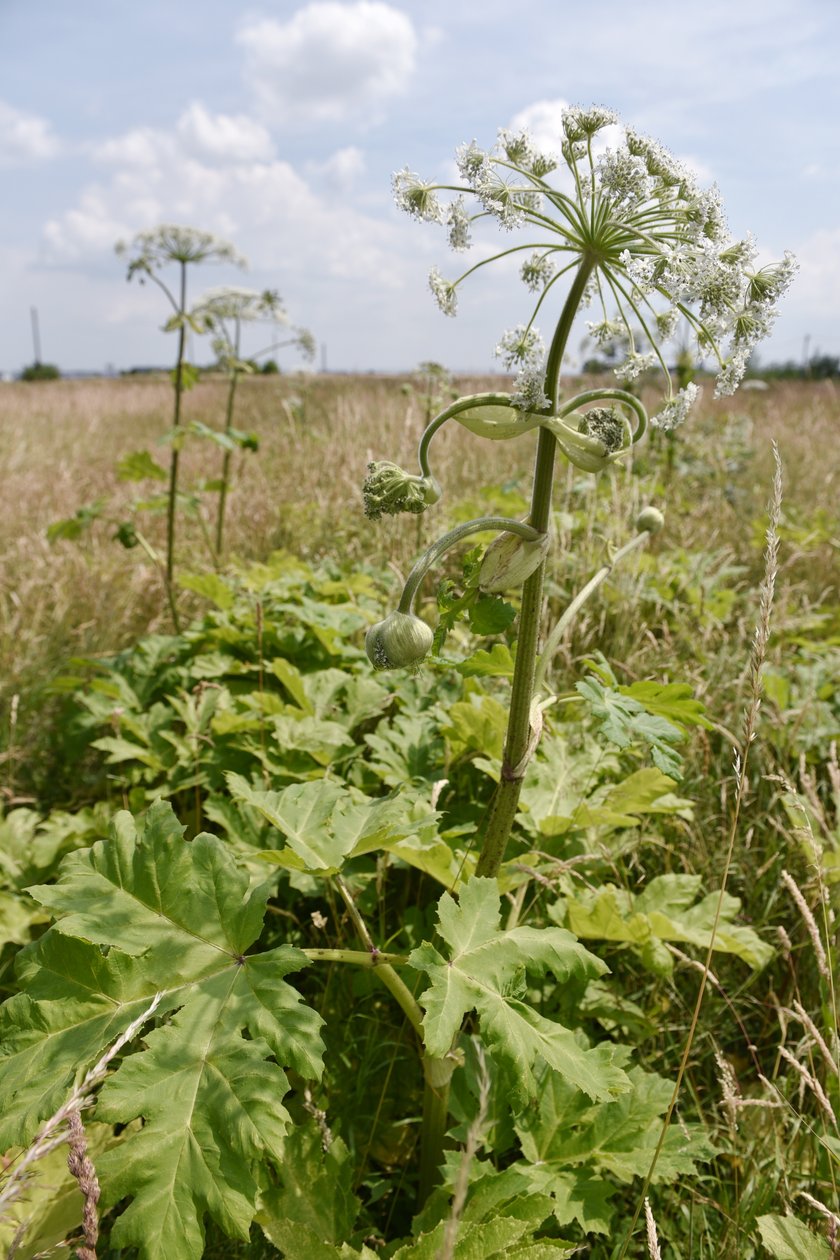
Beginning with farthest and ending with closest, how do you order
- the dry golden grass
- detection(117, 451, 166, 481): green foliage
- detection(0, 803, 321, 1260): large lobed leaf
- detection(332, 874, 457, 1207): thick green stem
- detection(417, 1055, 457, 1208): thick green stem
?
the dry golden grass, detection(117, 451, 166, 481): green foliage, detection(417, 1055, 457, 1208): thick green stem, detection(332, 874, 457, 1207): thick green stem, detection(0, 803, 321, 1260): large lobed leaf

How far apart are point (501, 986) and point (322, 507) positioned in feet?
13.1

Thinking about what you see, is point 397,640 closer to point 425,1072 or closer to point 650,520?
point 425,1072

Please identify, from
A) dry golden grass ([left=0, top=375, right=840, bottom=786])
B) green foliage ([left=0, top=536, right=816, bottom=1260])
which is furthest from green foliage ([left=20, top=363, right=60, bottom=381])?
green foliage ([left=0, top=536, right=816, bottom=1260])

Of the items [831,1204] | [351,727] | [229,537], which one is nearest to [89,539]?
[229,537]

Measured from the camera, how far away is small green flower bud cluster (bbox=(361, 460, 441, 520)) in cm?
125

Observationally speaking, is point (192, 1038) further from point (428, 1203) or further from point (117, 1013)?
point (428, 1203)

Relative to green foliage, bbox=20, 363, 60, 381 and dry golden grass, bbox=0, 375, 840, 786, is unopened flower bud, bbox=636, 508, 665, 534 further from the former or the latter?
green foliage, bbox=20, 363, 60, 381

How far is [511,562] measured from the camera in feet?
4.00

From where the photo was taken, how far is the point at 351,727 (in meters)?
2.39

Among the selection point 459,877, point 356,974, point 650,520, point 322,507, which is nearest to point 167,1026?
point 459,877

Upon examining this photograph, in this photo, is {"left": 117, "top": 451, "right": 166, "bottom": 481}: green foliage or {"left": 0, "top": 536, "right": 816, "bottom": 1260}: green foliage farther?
{"left": 117, "top": 451, "right": 166, "bottom": 481}: green foliage

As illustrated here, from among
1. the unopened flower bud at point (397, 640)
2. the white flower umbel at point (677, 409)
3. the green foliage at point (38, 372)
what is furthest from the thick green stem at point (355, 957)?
the green foliage at point (38, 372)

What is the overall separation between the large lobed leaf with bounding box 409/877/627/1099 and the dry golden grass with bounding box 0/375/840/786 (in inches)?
83.2

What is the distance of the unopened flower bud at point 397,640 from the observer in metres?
1.30
